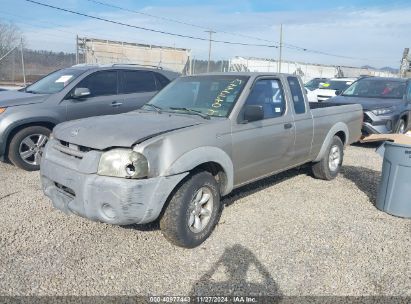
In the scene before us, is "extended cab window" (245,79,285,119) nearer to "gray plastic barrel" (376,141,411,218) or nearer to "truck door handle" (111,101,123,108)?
"gray plastic barrel" (376,141,411,218)

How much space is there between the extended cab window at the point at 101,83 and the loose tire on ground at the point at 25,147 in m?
1.10

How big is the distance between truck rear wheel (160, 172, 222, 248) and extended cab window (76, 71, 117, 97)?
3975mm

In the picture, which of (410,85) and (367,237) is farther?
(410,85)

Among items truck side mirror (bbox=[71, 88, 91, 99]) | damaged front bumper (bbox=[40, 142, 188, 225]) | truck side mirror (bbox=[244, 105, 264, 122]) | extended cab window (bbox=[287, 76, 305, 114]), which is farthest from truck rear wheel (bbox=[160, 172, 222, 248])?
truck side mirror (bbox=[71, 88, 91, 99])

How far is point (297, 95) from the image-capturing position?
5.38 metres

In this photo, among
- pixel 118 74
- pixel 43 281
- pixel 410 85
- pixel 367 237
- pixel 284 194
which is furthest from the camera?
pixel 410 85

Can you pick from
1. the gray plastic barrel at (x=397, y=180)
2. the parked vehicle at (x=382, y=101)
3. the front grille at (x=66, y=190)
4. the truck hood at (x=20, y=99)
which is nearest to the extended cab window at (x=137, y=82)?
the truck hood at (x=20, y=99)

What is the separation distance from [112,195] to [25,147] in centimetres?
380

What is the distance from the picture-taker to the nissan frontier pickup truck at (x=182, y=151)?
3324 mm

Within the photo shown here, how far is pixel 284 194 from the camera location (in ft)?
18.0

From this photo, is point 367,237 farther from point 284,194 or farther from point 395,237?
point 284,194

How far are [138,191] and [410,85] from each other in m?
9.64

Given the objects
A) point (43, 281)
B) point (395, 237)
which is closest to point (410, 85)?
point (395, 237)

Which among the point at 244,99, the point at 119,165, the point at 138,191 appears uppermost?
the point at 244,99
